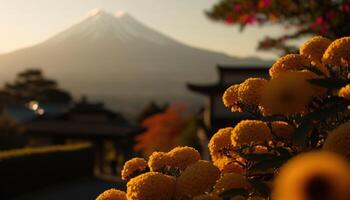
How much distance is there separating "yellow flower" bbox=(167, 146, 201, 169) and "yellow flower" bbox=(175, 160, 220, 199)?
0.54 feet

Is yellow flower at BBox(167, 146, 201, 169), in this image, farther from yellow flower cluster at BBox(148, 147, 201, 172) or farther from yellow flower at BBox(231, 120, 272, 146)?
yellow flower at BBox(231, 120, 272, 146)

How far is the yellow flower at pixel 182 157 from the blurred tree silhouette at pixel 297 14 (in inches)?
408

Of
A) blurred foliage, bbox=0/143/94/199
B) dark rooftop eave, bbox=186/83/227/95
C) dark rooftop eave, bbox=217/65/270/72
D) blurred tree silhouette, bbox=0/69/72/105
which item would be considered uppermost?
dark rooftop eave, bbox=217/65/270/72

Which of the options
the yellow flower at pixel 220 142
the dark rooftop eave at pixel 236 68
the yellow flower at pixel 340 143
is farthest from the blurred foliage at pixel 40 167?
the yellow flower at pixel 340 143

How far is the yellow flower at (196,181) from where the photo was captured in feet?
4.87

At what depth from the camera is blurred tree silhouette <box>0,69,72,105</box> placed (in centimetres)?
8175

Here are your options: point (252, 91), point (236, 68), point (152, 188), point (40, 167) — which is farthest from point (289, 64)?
point (236, 68)

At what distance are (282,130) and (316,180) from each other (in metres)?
1.08

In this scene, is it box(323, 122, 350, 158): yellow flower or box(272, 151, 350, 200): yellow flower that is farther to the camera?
box(323, 122, 350, 158): yellow flower

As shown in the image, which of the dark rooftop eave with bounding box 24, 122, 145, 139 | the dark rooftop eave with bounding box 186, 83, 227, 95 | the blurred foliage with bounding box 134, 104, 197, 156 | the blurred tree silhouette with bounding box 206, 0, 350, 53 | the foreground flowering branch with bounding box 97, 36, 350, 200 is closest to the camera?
the foreground flowering branch with bounding box 97, 36, 350, 200

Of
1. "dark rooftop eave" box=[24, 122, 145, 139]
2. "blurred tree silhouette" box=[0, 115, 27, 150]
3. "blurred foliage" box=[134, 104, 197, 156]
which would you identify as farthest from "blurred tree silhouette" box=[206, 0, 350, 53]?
"blurred foliage" box=[134, 104, 197, 156]

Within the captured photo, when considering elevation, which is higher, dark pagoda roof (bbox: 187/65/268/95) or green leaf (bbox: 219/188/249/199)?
green leaf (bbox: 219/188/249/199)

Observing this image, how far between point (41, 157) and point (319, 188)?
74.2 feet

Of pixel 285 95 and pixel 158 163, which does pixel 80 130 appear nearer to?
pixel 158 163
